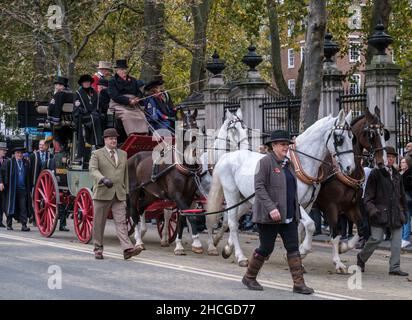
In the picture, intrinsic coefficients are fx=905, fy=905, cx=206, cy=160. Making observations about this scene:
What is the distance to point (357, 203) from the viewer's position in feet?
47.8

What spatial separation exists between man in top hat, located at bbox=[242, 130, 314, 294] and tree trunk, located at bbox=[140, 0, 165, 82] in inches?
667

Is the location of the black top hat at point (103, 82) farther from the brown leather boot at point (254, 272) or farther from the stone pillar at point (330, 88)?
the brown leather boot at point (254, 272)

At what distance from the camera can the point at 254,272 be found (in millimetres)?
11516

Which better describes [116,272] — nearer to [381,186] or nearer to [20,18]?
[381,186]

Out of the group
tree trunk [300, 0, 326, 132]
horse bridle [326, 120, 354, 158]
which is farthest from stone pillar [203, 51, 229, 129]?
horse bridle [326, 120, 354, 158]

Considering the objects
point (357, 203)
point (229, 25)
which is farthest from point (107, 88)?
point (229, 25)

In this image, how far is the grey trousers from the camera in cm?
1327

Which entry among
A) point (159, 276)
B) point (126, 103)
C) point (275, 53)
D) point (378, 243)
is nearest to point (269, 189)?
point (159, 276)

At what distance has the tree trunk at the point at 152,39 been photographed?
2819 centimetres

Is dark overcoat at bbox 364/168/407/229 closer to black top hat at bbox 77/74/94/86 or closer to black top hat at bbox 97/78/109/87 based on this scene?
black top hat at bbox 97/78/109/87

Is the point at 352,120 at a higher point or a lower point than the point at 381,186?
higher

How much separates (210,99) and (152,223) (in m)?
4.55

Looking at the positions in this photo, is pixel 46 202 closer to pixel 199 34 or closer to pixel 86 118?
pixel 86 118

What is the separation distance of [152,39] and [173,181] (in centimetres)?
1250
